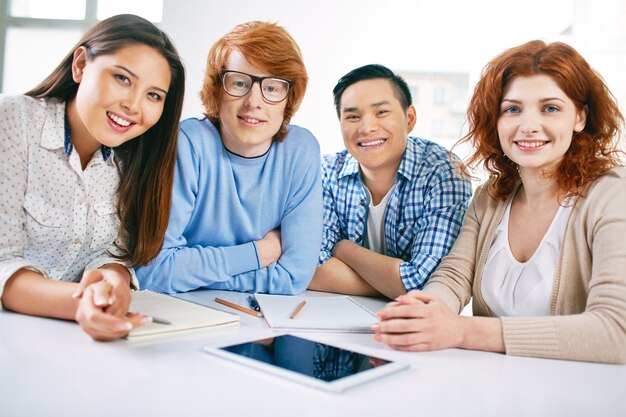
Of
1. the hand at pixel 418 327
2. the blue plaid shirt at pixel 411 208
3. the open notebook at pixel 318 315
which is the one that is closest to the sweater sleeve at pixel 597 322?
the hand at pixel 418 327

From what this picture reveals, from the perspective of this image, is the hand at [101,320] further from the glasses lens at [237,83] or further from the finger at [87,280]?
the glasses lens at [237,83]

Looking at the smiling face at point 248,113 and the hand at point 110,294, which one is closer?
the hand at point 110,294

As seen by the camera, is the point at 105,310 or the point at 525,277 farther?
the point at 525,277

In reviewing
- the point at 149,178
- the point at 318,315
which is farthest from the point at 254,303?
the point at 149,178

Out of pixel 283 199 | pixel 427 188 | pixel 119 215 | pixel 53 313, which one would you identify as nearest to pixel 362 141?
pixel 427 188

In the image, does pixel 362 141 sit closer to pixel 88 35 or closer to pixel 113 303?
pixel 88 35

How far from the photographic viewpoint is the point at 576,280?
47.2 inches

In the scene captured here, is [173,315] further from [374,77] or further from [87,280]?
[374,77]

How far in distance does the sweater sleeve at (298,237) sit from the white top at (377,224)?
0.31 metres

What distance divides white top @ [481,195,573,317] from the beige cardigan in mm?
24

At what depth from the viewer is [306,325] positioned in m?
1.11

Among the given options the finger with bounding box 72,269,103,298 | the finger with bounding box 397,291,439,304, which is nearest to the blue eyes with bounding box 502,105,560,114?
the finger with bounding box 397,291,439,304

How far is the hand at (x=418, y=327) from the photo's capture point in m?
1.01

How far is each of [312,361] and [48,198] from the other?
71 centimetres
